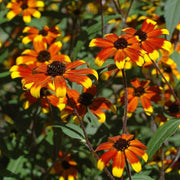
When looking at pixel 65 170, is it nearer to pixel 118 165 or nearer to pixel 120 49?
pixel 118 165

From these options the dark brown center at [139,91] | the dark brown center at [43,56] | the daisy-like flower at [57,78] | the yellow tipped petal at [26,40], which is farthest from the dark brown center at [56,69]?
the yellow tipped petal at [26,40]

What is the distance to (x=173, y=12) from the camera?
5.02 feet

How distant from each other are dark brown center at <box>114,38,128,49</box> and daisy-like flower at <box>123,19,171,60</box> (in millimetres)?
94

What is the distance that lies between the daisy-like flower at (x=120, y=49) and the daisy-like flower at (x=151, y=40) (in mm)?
59

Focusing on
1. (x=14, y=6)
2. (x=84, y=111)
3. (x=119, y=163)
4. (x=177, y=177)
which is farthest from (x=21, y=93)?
(x=177, y=177)

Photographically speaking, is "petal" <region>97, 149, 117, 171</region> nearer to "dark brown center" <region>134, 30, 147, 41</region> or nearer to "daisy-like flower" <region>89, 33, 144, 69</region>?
"daisy-like flower" <region>89, 33, 144, 69</region>

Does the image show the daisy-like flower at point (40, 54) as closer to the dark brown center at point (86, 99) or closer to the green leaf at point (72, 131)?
the dark brown center at point (86, 99)

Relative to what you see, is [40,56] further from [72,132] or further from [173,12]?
[173,12]

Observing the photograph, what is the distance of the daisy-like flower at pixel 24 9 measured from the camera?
207 cm

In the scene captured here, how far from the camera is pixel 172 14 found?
153cm

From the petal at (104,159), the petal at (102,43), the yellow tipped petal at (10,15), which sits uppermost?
the petal at (102,43)

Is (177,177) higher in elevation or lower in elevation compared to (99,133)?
lower

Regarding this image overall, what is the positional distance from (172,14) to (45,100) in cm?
→ 82

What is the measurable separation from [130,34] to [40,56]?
0.60 meters
